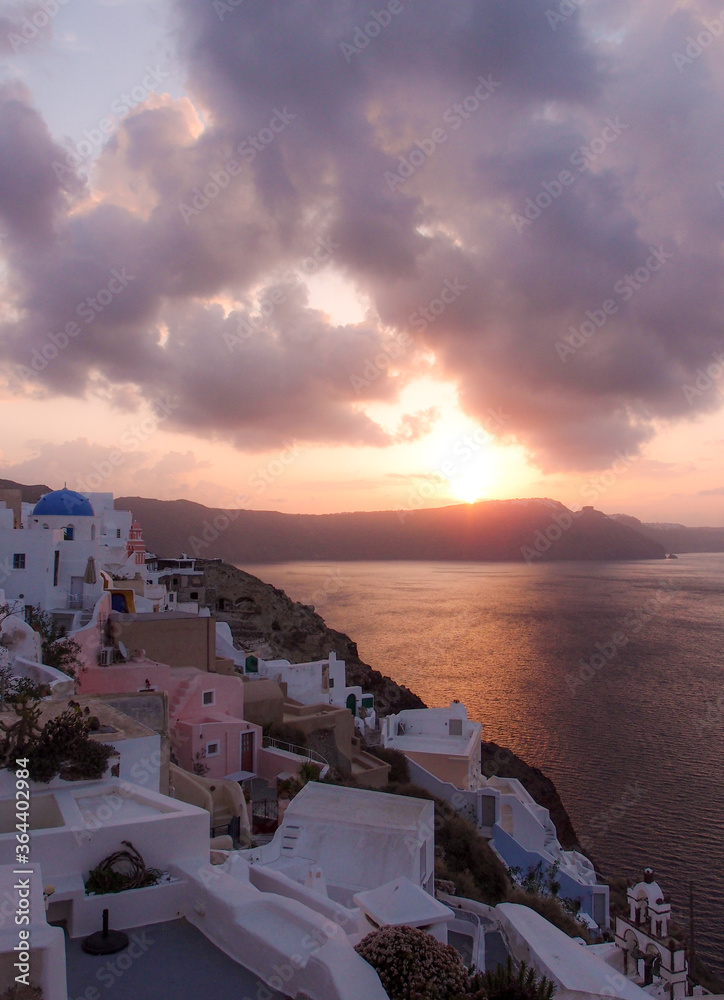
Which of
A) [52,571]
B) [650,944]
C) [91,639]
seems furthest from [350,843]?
[52,571]

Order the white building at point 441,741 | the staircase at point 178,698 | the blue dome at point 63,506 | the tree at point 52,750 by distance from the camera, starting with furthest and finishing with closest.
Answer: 1. the blue dome at point 63,506
2. the white building at point 441,741
3. the staircase at point 178,698
4. the tree at point 52,750

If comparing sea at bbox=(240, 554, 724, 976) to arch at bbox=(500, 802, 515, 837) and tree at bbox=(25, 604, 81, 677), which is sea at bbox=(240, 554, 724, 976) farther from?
tree at bbox=(25, 604, 81, 677)

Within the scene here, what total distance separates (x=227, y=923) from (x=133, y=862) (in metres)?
0.94

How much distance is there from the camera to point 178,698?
17859 mm

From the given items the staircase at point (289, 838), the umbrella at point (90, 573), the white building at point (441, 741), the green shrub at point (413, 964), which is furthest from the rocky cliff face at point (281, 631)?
the green shrub at point (413, 964)

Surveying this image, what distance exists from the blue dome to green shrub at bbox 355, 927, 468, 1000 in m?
27.5

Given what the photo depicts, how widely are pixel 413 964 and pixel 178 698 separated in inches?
582

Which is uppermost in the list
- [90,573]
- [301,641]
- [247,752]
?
[90,573]

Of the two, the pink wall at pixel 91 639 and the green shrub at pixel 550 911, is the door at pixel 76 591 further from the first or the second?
the green shrub at pixel 550 911

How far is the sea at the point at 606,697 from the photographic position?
2545cm

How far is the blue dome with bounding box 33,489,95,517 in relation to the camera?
94.9ft

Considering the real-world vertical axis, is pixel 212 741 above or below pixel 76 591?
below

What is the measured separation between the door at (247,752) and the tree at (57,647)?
15.0ft

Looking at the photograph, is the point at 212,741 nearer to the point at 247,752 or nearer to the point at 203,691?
the point at 247,752
